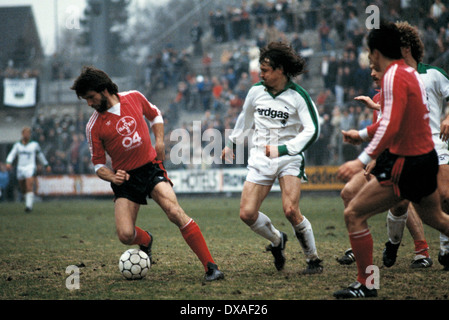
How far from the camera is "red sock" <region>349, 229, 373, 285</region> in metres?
5.14

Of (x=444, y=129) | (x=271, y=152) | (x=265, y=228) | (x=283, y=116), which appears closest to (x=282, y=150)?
(x=271, y=152)

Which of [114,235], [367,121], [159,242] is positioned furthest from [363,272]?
[367,121]

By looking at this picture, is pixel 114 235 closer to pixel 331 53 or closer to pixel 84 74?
pixel 84 74

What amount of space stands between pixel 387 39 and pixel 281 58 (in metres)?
1.63

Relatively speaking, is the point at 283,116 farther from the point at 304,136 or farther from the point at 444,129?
the point at 444,129

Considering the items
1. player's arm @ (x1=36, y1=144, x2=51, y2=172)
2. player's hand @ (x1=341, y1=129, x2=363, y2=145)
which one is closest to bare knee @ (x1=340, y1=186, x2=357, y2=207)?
player's hand @ (x1=341, y1=129, x2=363, y2=145)

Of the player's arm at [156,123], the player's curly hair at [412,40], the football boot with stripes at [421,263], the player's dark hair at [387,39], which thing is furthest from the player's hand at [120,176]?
the football boot with stripes at [421,263]

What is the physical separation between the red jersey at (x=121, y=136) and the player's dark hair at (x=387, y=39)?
9.12ft

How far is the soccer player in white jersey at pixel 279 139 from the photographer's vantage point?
249 inches

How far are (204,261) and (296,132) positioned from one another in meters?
1.79

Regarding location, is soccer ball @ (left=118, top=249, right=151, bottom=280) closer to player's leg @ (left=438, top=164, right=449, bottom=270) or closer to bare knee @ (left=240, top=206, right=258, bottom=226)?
bare knee @ (left=240, top=206, right=258, bottom=226)

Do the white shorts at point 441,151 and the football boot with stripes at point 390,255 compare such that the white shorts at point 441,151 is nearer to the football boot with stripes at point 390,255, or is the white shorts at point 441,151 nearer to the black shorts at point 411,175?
the football boot with stripes at point 390,255
